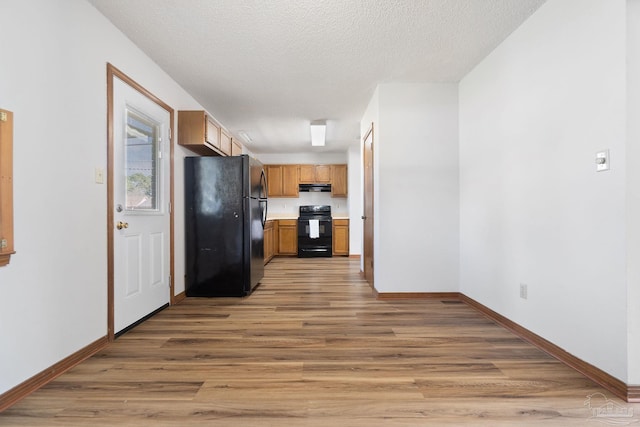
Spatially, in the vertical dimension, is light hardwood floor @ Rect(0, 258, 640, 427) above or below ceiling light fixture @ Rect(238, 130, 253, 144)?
below

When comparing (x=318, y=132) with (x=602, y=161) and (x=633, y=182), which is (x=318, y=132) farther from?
(x=633, y=182)

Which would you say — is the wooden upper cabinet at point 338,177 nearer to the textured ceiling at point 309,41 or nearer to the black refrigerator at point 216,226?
the textured ceiling at point 309,41

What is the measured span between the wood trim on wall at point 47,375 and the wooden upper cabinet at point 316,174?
17.1 feet

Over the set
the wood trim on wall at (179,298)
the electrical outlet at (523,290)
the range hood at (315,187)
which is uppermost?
the range hood at (315,187)

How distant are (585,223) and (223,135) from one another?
3.77 m

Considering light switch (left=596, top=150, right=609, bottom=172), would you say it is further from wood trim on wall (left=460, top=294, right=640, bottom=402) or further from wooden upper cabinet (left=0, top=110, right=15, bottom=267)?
wooden upper cabinet (left=0, top=110, right=15, bottom=267)

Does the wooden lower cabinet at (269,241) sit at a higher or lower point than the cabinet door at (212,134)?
lower

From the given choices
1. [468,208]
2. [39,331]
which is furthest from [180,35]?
[468,208]

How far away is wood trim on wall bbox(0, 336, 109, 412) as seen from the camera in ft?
4.69

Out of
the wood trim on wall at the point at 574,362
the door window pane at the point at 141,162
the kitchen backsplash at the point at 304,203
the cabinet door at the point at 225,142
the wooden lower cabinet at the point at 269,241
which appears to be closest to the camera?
the wood trim on wall at the point at 574,362

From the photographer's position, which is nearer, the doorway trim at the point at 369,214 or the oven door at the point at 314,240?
the doorway trim at the point at 369,214

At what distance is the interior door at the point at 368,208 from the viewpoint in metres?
3.73

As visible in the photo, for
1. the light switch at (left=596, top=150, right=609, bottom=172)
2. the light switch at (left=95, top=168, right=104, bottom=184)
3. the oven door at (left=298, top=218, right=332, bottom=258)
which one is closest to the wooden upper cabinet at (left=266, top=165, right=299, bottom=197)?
the oven door at (left=298, top=218, right=332, bottom=258)

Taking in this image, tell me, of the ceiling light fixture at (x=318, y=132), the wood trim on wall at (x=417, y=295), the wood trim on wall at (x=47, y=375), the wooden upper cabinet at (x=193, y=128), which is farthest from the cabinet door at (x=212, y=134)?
the wood trim on wall at (x=417, y=295)
